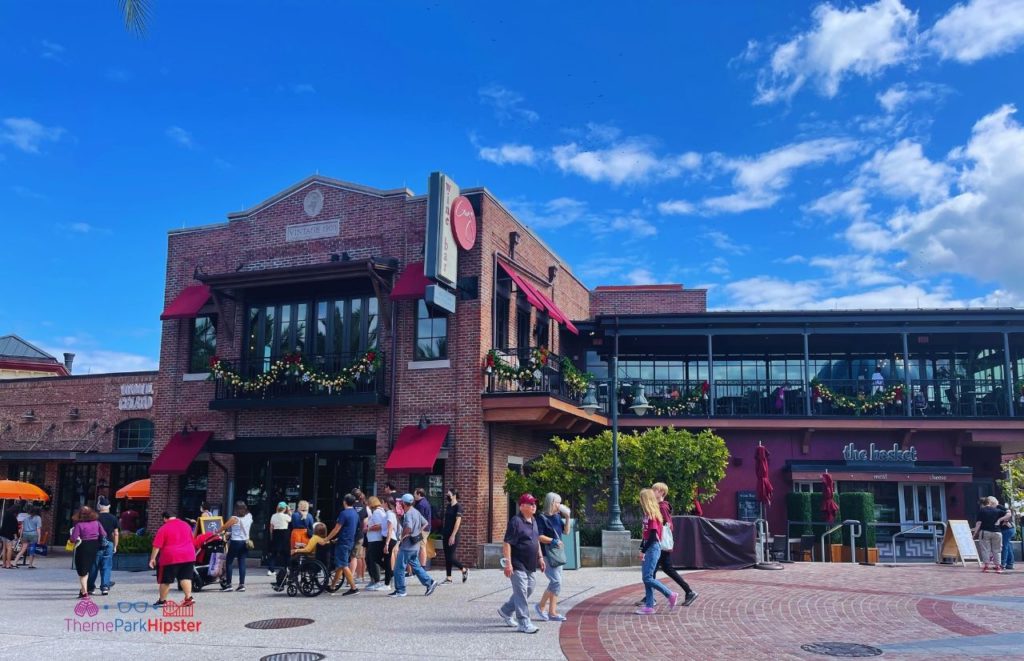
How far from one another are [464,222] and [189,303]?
737 cm

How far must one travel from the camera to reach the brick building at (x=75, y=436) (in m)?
26.3

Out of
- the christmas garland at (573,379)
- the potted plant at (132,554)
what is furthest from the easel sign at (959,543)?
the potted plant at (132,554)

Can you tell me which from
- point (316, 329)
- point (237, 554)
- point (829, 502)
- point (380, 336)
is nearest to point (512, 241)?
point (380, 336)

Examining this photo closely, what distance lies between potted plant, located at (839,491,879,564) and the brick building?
754 inches

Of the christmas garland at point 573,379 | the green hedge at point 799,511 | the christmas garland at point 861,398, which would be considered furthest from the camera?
the christmas garland at point 861,398

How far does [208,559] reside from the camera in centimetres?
1495

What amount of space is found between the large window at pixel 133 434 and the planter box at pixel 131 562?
317 inches

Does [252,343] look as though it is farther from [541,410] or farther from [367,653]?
[367,653]

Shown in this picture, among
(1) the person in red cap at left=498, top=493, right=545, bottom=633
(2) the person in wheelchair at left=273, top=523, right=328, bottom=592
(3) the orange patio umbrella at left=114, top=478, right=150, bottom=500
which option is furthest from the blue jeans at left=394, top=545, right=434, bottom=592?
(3) the orange patio umbrella at left=114, top=478, right=150, bottom=500

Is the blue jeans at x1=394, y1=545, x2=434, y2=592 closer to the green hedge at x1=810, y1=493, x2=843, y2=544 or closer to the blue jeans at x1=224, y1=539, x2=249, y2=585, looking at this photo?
the blue jeans at x1=224, y1=539, x2=249, y2=585

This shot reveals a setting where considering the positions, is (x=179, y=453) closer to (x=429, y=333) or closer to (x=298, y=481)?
(x=298, y=481)

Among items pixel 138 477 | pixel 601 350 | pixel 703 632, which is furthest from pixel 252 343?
pixel 703 632

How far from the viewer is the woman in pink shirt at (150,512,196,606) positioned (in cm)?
1212

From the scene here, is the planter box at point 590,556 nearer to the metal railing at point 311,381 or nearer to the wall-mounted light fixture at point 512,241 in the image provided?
the metal railing at point 311,381
